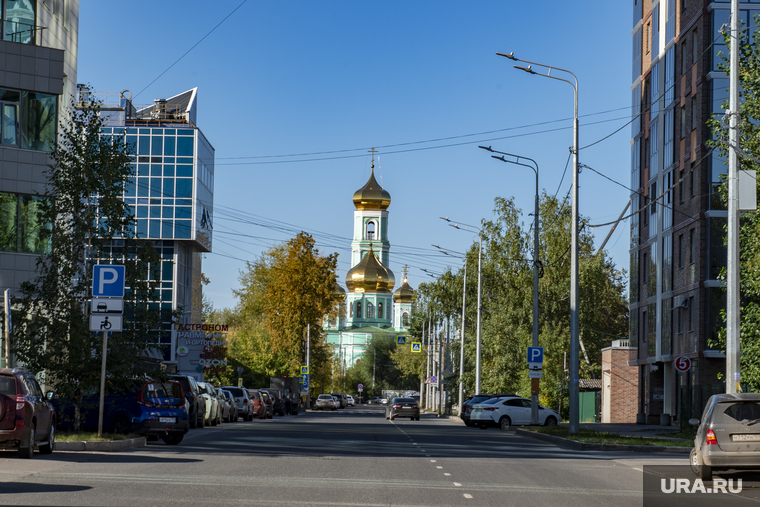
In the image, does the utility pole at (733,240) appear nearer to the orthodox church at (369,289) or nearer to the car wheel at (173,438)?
the car wheel at (173,438)

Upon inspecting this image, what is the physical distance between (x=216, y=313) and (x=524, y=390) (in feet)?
232

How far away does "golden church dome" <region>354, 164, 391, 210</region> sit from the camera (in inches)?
5335

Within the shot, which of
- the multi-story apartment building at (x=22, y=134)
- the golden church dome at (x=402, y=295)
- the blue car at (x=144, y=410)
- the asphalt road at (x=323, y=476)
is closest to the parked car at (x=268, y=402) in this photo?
the multi-story apartment building at (x=22, y=134)

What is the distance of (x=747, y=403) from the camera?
51.0 feet

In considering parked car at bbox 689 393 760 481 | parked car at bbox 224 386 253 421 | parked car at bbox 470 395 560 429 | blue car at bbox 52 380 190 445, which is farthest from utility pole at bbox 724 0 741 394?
parked car at bbox 224 386 253 421

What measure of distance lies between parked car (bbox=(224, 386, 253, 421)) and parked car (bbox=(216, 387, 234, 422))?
9.52ft

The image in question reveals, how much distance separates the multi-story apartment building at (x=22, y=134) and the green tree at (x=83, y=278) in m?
7.60

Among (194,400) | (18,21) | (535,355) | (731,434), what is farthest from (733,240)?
(18,21)

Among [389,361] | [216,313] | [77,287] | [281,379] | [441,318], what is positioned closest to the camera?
[77,287]

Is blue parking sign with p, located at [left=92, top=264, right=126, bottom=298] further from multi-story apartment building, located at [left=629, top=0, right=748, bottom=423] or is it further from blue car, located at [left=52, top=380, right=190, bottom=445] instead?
multi-story apartment building, located at [left=629, top=0, right=748, bottom=423]

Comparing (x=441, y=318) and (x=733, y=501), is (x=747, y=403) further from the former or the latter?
(x=441, y=318)

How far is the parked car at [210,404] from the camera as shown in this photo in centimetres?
3656

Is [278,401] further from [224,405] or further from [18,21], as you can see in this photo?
[18,21]

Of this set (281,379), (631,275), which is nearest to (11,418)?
(631,275)
